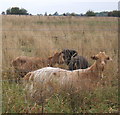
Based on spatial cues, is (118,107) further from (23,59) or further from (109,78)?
(23,59)

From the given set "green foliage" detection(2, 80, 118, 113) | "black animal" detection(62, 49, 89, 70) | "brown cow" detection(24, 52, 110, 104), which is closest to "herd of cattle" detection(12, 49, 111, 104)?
"brown cow" detection(24, 52, 110, 104)

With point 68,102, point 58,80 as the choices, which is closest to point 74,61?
point 58,80

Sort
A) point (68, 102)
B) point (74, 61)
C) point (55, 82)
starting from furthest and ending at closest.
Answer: point (74, 61) < point (55, 82) < point (68, 102)

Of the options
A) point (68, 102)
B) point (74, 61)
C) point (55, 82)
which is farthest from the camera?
point (74, 61)

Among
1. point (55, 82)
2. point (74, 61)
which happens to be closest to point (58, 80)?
point (55, 82)

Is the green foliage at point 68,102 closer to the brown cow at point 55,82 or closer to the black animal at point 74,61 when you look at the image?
the brown cow at point 55,82

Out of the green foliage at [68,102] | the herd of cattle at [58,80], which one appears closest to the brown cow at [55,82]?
the herd of cattle at [58,80]

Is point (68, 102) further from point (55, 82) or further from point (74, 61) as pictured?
point (74, 61)

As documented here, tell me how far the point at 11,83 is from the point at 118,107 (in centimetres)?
226

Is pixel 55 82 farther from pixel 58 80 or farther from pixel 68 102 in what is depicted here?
pixel 68 102

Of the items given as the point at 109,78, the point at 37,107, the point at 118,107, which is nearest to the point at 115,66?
the point at 109,78

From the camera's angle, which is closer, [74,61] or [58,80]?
[58,80]

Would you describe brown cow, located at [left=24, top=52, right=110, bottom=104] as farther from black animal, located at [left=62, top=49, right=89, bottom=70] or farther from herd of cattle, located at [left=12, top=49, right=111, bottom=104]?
black animal, located at [left=62, top=49, right=89, bottom=70]

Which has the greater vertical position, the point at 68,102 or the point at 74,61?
the point at 74,61
